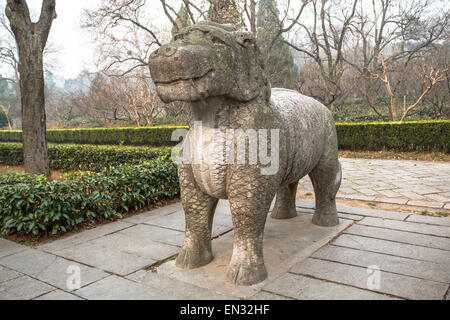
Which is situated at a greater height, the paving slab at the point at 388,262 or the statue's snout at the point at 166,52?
the statue's snout at the point at 166,52

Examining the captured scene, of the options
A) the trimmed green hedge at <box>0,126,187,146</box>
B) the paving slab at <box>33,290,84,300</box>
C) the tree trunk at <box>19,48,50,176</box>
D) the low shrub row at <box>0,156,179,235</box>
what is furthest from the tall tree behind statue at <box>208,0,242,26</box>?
the paving slab at <box>33,290,84,300</box>

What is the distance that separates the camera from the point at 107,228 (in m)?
4.07

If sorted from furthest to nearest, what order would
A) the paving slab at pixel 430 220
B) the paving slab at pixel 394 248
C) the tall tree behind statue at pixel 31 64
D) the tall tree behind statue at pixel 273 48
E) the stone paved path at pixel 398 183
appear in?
the tall tree behind statue at pixel 273 48
the tall tree behind statue at pixel 31 64
the stone paved path at pixel 398 183
the paving slab at pixel 430 220
the paving slab at pixel 394 248

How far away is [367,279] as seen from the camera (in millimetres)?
2564

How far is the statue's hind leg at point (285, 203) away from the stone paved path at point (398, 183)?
173cm

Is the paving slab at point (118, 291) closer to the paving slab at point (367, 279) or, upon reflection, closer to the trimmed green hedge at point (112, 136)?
the paving slab at point (367, 279)

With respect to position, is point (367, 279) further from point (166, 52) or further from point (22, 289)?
point (22, 289)

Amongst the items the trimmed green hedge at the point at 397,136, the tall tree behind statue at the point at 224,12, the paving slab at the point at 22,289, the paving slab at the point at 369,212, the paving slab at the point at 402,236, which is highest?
the tall tree behind statue at the point at 224,12

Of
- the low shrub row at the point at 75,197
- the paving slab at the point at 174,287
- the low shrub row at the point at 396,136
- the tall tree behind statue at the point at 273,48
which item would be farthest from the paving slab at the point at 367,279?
the tall tree behind statue at the point at 273,48

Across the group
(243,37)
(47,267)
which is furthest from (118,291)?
(243,37)

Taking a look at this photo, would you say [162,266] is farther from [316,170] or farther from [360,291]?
[316,170]

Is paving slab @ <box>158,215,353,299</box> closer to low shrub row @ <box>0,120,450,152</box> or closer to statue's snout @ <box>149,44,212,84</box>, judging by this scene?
statue's snout @ <box>149,44,212,84</box>

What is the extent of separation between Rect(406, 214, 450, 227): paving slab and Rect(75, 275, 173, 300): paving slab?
10.4 ft

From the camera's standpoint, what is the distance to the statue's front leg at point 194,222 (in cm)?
269
